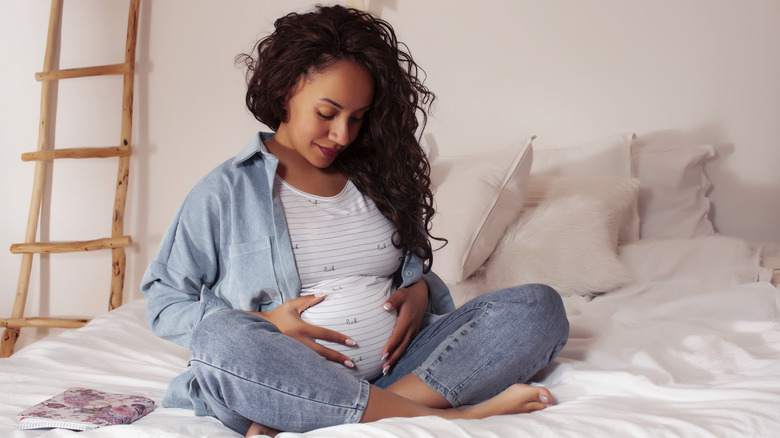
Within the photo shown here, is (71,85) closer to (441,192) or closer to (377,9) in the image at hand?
(377,9)

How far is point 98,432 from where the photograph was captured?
1.13 m

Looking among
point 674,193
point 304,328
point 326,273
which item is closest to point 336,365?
point 304,328

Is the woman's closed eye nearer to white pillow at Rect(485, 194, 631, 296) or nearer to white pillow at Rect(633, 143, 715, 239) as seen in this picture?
white pillow at Rect(485, 194, 631, 296)

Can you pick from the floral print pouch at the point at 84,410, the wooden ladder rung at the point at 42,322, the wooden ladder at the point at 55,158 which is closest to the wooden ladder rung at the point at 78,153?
the wooden ladder at the point at 55,158

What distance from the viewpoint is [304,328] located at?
4.15 feet

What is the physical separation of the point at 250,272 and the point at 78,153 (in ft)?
6.38

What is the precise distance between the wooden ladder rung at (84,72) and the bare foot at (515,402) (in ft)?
7.50

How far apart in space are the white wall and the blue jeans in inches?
58.5

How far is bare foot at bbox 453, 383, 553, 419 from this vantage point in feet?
4.07

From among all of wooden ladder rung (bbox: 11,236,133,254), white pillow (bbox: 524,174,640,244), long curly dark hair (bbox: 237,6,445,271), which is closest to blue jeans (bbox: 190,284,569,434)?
long curly dark hair (bbox: 237,6,445,271)

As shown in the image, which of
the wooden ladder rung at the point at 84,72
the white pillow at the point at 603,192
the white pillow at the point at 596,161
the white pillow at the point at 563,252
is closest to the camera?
the white pillow at the point at 563,252

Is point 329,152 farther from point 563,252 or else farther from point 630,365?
point 563,252

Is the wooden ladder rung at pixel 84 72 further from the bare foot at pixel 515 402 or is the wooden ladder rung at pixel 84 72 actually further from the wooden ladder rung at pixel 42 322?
the bare foot at pixel 515 402

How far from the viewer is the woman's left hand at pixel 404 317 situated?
1380 millimetres
